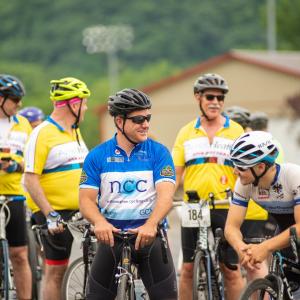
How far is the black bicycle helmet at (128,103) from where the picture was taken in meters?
8.05

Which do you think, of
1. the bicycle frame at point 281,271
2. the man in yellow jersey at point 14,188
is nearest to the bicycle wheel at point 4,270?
the man in yellow jersey at point 14,188

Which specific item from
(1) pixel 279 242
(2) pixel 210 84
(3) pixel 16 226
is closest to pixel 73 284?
(3) pixel 16 226

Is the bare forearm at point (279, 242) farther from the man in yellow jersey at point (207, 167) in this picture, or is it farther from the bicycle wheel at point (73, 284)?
the bicycle wheel at point (73, 284)

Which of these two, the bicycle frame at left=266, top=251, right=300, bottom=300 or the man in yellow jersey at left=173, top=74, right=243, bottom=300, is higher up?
the man in yellow jersey at left=173, top=74, right=243, bottom=300

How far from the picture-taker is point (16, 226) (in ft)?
34.6

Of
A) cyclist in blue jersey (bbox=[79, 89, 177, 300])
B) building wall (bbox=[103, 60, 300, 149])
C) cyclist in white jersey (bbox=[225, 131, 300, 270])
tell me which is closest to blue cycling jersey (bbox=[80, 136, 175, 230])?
cyclist in blue jersey (bbox=[79, 89, 177, 300])

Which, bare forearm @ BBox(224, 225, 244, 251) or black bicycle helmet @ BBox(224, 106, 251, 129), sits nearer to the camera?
bare forearm @ BBox(224, 225, 244, 251)

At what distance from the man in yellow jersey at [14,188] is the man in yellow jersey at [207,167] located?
1.55 m

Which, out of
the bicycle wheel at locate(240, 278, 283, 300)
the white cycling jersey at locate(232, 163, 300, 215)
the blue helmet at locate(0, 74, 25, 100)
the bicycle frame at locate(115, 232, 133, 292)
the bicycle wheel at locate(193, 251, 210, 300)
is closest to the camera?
the bicycle wheel at locate(240, 278, 283, 300)

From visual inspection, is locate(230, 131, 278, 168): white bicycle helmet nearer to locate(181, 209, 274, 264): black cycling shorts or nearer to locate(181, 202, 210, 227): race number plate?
locate(181, 202, 210, 227): race number plate

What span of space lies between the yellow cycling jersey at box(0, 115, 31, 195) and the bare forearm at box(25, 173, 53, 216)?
0.68 meters

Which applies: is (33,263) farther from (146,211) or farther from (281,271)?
(281,271)

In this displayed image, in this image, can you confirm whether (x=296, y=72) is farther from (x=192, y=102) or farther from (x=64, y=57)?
(x=64, y=57)

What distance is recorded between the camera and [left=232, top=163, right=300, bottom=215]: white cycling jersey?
26.3ft
